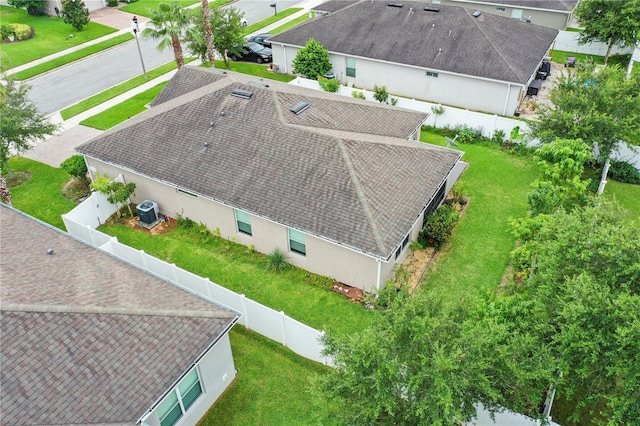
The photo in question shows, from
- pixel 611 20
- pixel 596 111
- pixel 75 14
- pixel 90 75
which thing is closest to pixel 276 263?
pixel 596 111

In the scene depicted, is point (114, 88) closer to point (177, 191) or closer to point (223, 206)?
point (177, 191)

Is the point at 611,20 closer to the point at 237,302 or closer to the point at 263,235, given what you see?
the point at 263,235

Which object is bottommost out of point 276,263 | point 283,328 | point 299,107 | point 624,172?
point 276,263

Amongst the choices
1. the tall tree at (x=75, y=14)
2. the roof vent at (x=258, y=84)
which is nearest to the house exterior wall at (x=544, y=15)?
the roof vent at (x=258, y=84)

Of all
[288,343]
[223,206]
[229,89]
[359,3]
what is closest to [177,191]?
[223,206]

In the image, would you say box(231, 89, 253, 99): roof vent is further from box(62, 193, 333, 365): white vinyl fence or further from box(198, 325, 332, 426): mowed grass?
box(198, 325, 332, 426): mowed grass

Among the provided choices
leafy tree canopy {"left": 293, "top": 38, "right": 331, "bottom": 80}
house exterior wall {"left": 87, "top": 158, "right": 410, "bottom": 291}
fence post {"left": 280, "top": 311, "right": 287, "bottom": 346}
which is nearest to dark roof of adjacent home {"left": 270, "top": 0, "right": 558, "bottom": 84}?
leafy tree canopy {"left": 293, "top": 38, "right": 331, "bottom": 80}

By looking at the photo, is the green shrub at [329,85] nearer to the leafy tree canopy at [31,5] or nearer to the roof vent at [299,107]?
the roof vent at [299,107]
